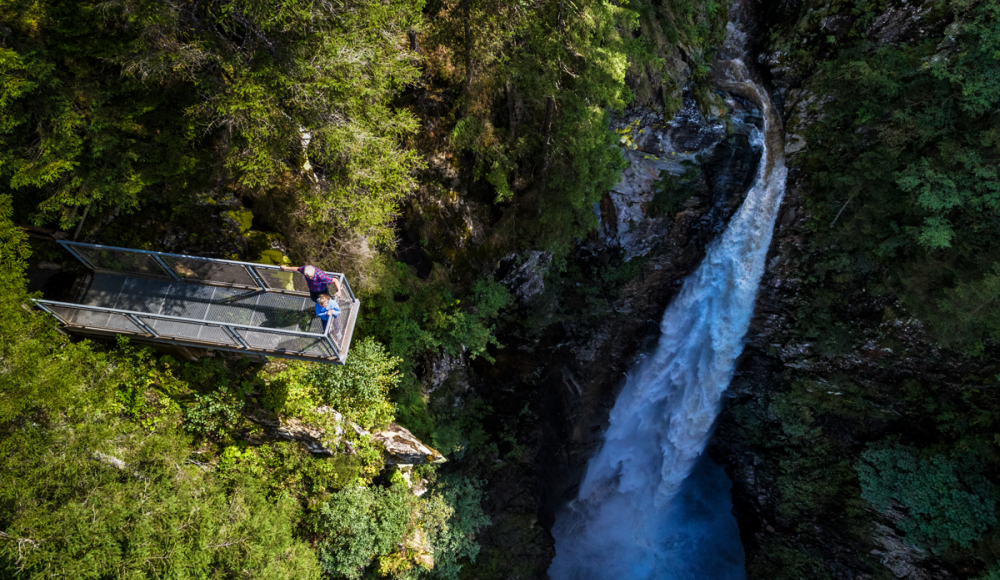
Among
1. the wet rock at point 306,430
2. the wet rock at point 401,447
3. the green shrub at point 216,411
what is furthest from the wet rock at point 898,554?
the green shrub at point 216,411

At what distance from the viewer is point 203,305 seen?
8.80 metres

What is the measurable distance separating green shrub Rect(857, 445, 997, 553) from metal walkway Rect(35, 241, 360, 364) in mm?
18863

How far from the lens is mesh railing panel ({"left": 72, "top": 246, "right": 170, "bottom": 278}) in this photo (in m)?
8.18

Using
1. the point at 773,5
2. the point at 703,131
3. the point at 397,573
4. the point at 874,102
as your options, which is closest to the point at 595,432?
the point at 397,573

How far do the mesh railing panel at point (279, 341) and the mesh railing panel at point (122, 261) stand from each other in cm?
205

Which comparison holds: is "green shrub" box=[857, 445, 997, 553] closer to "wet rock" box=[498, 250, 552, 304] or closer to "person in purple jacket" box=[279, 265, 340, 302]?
"wet rock" box=[498, 250, 552, 304]

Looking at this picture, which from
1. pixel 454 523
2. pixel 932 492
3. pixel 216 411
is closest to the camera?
pixel 216 411

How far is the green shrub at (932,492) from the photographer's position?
551 inches

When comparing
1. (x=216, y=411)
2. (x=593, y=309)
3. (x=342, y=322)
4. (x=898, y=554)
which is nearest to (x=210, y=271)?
(x=342, y=322)

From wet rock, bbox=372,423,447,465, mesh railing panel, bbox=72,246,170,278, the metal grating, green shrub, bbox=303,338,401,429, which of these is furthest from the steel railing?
wet rock, bbox=372,423,447,465

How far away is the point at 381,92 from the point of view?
7.88m

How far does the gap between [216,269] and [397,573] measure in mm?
9313

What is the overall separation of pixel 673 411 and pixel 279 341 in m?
17.5

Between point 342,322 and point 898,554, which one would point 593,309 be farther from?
point 898,554
